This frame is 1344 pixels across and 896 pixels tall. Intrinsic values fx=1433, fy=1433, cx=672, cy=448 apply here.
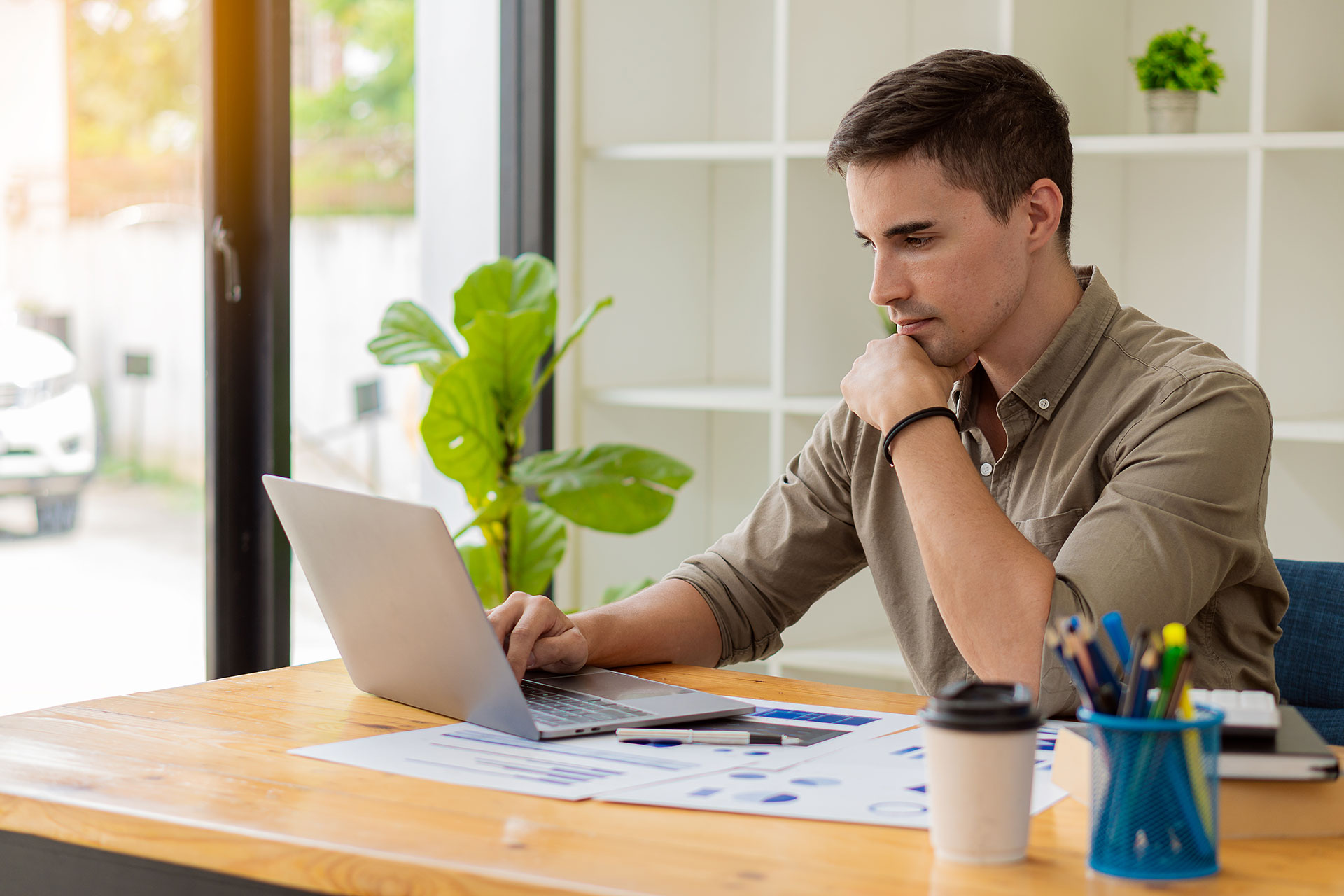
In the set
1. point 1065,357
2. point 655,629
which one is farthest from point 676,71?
point 655,629

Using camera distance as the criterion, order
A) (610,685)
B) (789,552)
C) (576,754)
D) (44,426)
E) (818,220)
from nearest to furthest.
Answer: (576,754), (610,685), (789,552), (44,426), (818,220)

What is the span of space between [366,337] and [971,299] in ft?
5.21

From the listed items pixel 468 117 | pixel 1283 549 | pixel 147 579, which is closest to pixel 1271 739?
pixel 1283 549

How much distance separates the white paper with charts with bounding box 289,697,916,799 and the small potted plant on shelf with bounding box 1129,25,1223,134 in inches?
65.1

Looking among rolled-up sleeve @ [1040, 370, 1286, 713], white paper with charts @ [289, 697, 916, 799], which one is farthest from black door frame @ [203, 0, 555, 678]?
rolled-up sleeve @ [1040, 370, 1286, 713]

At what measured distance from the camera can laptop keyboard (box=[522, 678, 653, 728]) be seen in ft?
3.84

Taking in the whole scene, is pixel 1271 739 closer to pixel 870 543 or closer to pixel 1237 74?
pixel 870 543

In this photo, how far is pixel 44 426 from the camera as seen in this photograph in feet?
7.52

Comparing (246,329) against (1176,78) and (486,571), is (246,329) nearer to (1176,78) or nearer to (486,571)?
(486,571)

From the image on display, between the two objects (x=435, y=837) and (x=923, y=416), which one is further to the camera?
(x=923, y=416)

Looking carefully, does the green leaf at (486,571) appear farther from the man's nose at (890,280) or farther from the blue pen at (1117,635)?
the blue pen at (1117,635)

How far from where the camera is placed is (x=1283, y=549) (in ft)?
8.41

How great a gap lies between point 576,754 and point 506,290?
1.54m

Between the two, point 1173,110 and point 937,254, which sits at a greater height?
point 1173,110
